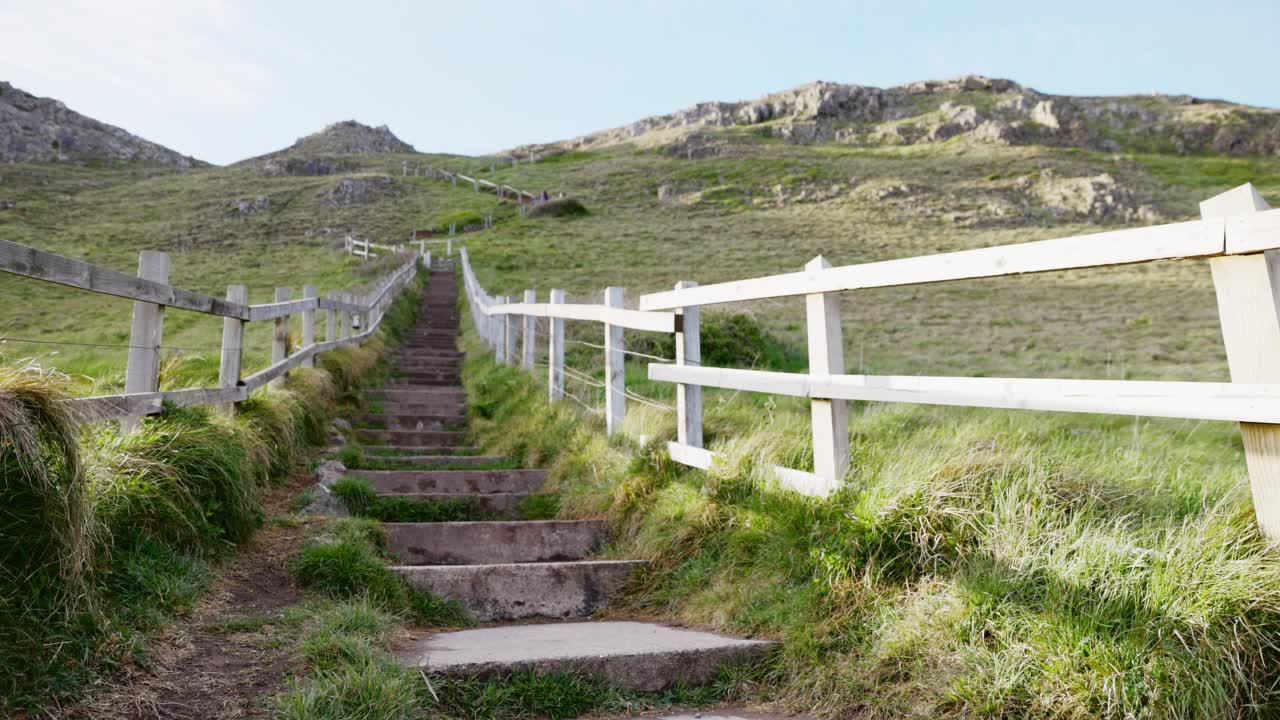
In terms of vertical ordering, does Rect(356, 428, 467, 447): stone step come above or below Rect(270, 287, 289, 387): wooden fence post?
below

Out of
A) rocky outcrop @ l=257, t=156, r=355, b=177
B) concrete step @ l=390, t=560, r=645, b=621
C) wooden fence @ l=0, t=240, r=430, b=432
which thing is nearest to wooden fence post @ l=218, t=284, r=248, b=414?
wooden fence @ l=0, t=240, r=430, b=432

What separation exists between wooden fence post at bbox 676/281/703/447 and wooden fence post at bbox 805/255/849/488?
1.19 metres

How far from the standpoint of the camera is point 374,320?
613 inches

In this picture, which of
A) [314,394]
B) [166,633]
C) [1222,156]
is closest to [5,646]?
[166,633]

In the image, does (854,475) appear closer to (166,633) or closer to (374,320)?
(166,633)

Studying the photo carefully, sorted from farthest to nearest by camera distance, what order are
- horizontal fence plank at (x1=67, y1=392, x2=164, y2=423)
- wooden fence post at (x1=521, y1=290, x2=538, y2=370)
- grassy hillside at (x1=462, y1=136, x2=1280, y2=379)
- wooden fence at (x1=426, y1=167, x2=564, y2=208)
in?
wooden fence at (x1=426, y1=167, x2=564, y2=208) → grassy hillside at (x1=462, y1=136, x2=1280, y2=379) → wooden fence post at (x1=521, y1=290, x2=538, y2=370) → horizontal fence plank at (x1=67, y1=392, x2=164, y2=423)

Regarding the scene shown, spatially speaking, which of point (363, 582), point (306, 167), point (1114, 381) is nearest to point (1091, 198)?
point (1114, 381)

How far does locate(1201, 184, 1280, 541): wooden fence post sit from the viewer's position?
94.0 inches

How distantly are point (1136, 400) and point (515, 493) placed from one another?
15.0 feet

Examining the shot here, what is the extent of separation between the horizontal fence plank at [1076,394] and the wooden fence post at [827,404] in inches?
2.8

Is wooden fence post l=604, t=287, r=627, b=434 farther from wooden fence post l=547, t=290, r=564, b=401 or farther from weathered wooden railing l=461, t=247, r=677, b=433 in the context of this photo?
wooden fence post l=547, t=290, r=564, b=401

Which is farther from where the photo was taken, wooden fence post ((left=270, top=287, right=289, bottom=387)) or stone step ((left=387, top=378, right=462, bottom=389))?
stone step ((left=387, top=378, right=462, bottom=389))

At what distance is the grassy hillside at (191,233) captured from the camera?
48.2 ft

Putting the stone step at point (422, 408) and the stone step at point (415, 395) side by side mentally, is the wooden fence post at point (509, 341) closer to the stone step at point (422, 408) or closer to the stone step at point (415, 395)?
the stone step at point (415, 395)
